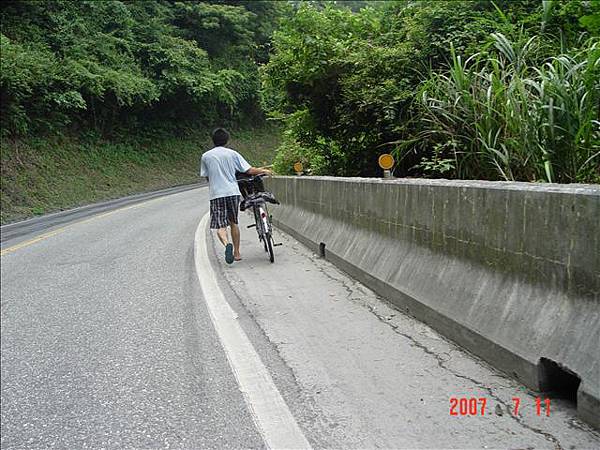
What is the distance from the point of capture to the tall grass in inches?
197

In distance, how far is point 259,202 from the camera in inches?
353

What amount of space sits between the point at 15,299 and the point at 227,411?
5054 mm

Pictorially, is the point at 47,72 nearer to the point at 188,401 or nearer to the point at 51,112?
the point at 51,112

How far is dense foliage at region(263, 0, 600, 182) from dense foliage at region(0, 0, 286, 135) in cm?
1779

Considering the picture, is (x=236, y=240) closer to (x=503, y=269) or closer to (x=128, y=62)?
(x=503, y=269)

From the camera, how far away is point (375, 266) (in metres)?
6.04

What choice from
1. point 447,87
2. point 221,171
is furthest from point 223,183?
point 447,87

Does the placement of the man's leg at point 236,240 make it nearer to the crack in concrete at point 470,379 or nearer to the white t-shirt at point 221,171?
the white t-shirt at point 221,171

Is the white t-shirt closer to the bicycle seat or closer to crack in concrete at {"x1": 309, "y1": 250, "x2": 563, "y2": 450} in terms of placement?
the bicycle seat

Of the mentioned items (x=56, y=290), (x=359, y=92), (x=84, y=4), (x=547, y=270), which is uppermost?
(x=84, y=4)

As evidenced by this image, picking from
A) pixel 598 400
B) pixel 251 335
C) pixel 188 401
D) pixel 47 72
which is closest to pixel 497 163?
pixel 251 335

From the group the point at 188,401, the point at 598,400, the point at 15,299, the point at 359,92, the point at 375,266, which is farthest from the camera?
the point at 359,92

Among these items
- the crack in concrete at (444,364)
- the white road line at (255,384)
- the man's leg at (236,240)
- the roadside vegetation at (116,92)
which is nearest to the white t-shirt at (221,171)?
the man's leg at (236,240)

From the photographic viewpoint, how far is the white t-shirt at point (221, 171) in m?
8.55
